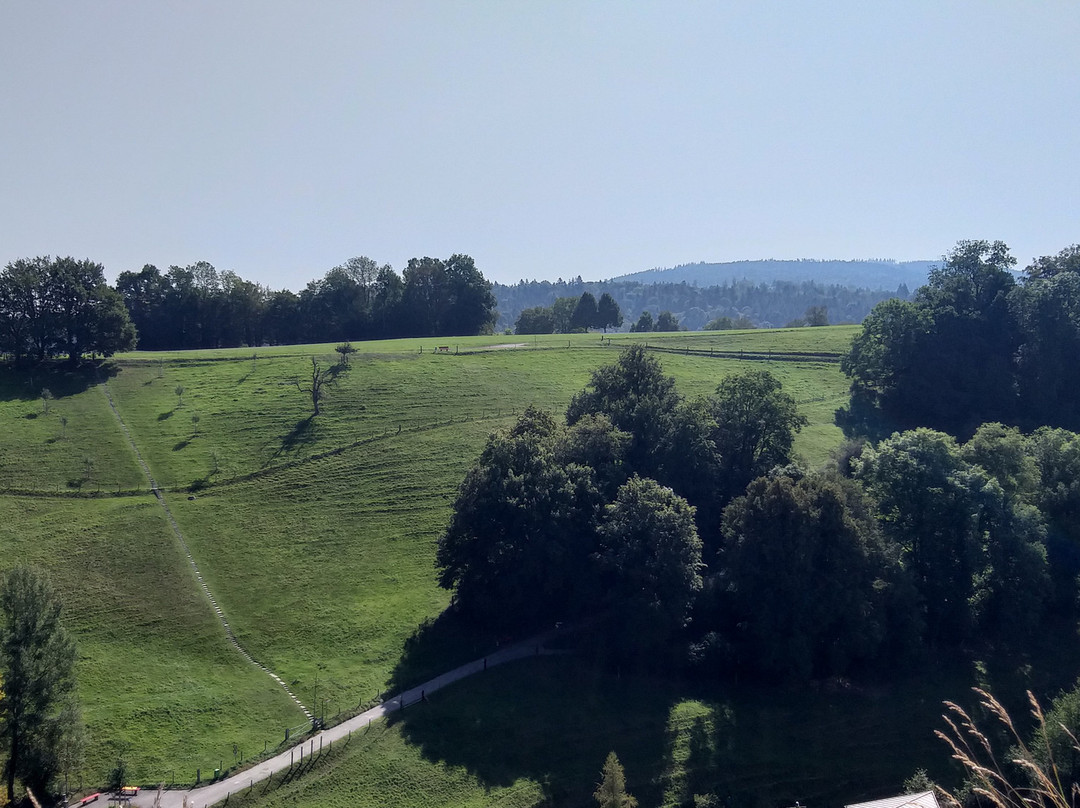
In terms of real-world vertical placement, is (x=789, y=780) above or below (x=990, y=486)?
below

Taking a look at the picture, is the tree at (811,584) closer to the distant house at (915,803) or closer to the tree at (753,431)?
the tree at (753,431)

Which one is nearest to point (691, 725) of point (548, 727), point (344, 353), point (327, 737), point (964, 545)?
point (548, 727)

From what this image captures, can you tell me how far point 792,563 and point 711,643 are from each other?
7.59 m

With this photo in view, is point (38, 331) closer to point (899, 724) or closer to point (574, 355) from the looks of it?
point (574, 355)

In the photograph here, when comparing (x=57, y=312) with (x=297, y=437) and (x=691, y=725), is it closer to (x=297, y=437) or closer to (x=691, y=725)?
(x=297, y=437)

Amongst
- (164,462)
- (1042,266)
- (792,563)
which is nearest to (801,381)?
(1042,266)

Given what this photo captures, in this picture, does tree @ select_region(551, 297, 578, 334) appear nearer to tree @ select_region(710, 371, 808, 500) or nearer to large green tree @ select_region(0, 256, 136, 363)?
large green tree @ select_region(0, 256, 136, 363)

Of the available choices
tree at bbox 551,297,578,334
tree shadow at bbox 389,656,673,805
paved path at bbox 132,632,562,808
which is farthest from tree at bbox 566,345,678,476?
tree at bbox 551,297,578,334

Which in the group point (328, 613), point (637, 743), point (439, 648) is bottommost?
point (637, 743)

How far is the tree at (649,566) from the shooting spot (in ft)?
154

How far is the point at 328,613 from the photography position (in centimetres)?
5191

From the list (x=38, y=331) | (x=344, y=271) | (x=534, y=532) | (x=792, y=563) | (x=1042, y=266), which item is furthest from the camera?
(x=344, y=271)

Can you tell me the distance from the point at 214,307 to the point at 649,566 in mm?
94878

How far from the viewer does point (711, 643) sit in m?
48.2
